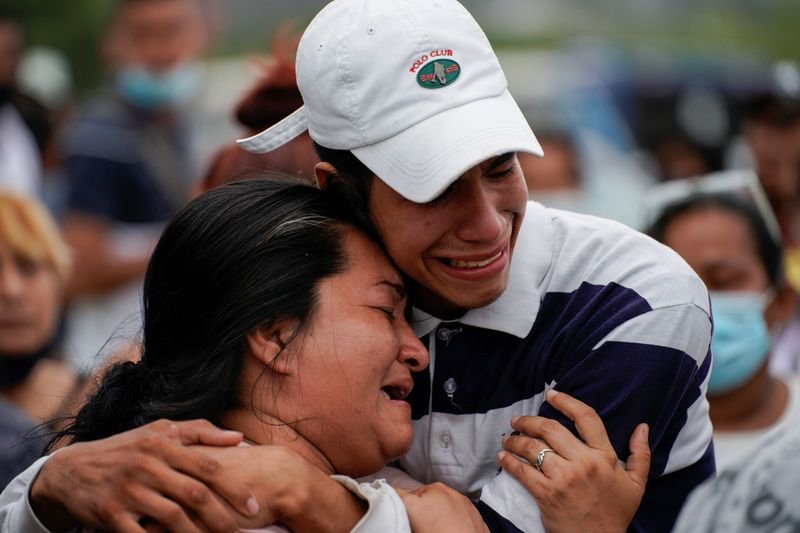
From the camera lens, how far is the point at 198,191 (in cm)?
431

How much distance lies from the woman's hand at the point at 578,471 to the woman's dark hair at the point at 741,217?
218cm

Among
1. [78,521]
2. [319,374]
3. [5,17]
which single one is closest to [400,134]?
[319,374]

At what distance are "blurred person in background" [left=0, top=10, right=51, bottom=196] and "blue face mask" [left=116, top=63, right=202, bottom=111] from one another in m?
0.96

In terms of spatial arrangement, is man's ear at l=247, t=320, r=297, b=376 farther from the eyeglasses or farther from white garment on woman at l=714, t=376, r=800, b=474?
the eyeglasses

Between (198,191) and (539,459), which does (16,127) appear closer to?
(198,191)

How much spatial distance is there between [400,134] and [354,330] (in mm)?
431

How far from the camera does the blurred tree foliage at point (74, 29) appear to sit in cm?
1301

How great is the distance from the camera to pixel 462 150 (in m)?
2.58

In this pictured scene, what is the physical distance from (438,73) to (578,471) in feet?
2.87

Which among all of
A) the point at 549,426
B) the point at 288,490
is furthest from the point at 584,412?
the point at 288,490

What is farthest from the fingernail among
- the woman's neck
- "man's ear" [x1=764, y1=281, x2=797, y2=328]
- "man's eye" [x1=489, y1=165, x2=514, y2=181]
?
"man's ear" [x1=764, y1=281, x2=797, y2=328]

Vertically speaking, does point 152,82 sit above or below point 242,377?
below

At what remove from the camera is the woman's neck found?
2.71 meters

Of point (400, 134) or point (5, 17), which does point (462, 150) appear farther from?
point (5, 17)
